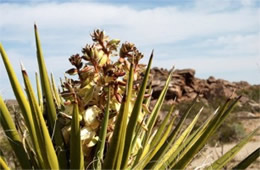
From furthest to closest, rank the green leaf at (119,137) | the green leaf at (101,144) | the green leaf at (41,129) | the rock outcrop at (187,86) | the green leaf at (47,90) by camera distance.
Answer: the rock outcrop at (187,86) → the green leaf at (47,90) → the green leaf at (101,144) → the green leaf at (41,129) → the green leaf at (119,137)

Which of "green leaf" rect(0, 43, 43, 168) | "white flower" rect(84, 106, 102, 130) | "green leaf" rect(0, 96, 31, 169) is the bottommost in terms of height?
"green leaf" rect(0, 96, 31, 169)

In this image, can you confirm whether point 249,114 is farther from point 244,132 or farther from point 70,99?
point 70,99

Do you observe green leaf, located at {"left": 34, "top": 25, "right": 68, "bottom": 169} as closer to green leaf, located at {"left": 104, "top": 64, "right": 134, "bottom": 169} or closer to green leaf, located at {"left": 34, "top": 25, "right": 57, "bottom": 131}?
green leaf, located at {"left": 34, "top": 25, "right": 57, "bottom": 131}

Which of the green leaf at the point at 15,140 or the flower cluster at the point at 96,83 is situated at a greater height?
the flower cluster at the point at 96,83

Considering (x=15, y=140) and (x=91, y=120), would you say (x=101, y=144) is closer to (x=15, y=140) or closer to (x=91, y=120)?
(x=91, y=120)

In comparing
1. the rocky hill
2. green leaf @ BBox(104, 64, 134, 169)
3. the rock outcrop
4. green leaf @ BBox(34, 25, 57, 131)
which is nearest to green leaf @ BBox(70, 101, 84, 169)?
green leaf @ BBox(104, 64, 134, 169)

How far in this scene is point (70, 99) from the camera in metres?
1.67

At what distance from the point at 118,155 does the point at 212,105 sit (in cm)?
2878

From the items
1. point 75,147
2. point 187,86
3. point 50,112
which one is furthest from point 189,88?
point 75,147

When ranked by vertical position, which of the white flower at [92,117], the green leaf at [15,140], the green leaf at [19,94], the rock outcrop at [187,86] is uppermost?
the green leaf at [19,94]

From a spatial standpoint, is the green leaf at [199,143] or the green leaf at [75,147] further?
the green leaf at [199,143]

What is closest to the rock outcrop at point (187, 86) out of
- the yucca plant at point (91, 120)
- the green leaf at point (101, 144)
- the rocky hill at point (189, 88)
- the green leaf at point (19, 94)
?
the rocky hill at point (189, 88)

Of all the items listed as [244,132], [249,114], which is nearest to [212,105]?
[249,114]

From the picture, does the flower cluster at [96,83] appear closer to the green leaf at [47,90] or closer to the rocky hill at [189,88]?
the green leaf at [47,90]
